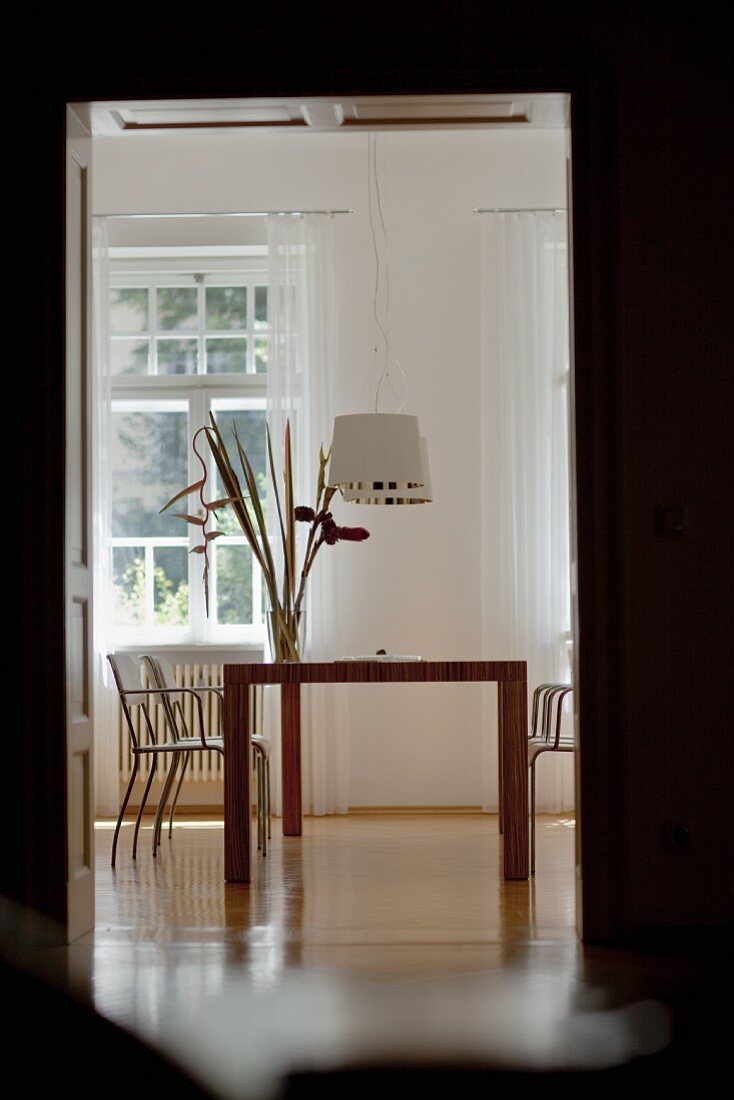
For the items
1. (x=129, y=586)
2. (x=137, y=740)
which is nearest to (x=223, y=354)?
(x=129, y=586)

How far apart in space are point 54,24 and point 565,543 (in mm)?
3991

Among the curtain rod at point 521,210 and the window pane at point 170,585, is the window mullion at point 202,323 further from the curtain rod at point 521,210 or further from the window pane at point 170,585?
the curtain rod at point 521,210

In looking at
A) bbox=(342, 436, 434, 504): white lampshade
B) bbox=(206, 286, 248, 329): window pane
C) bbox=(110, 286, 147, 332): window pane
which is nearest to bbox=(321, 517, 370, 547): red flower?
bbox=(342, 436, 434, 504): white lampshade

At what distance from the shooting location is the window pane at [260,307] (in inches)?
284

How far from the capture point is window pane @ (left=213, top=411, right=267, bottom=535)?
23.5ft

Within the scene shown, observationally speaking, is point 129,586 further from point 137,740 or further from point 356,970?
point 356,970

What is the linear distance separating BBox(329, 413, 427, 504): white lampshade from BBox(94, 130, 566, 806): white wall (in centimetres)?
191

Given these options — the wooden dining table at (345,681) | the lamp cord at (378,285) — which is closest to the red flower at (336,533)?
the wooden dining table at (345,681)

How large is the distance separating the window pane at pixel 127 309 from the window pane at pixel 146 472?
0.50m

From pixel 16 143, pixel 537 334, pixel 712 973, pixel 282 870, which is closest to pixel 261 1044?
pixel 712 973

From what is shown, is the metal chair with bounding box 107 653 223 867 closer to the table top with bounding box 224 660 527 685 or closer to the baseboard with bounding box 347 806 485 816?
the table top with bounding box 224 660 527 685

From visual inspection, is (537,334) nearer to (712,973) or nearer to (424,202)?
(424,202)

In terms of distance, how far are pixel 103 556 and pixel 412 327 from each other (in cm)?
214

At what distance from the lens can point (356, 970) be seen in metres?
3.23
